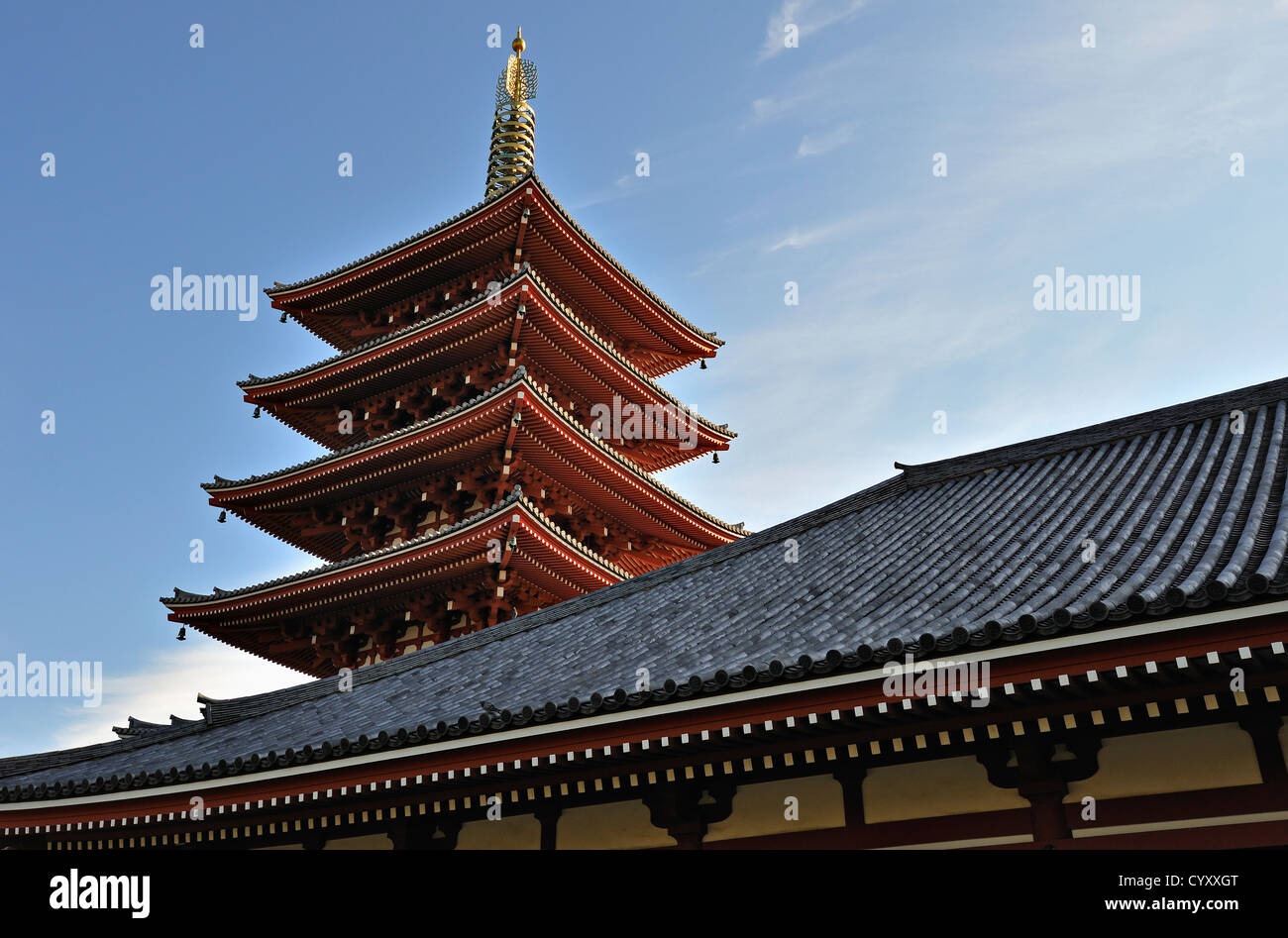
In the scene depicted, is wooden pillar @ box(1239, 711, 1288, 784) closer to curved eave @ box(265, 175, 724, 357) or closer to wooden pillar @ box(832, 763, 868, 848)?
wooden pillar @ box(832, 763, 868, 848)

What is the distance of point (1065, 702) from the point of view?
6422 mm

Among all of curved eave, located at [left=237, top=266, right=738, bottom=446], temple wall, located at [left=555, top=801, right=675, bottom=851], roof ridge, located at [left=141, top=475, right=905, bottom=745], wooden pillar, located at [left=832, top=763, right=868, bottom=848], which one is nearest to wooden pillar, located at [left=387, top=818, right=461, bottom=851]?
temple wall, located at [left=555, top=801, right=675, bottom=851]

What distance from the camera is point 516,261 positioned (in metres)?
22.5

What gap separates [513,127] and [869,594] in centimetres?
2135

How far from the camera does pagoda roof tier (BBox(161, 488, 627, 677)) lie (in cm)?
1728

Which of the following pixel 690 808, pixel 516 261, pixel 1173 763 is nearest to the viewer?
pixel 1173 763

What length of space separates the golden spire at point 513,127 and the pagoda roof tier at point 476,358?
245 inches

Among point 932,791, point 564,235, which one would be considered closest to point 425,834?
point 932,791

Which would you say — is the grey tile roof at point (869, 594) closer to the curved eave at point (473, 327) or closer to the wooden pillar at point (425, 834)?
the wooden pillar at point (425, 834)

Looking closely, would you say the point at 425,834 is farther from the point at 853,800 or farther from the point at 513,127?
the point at 513,127

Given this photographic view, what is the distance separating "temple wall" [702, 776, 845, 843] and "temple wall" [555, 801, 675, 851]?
1.61ft

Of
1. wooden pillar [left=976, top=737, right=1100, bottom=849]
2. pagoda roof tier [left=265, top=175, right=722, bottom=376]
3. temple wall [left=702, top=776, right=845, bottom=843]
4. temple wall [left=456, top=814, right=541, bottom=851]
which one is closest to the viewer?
wooden pillar [left=976, top=737, right=1100, bottom=849]
